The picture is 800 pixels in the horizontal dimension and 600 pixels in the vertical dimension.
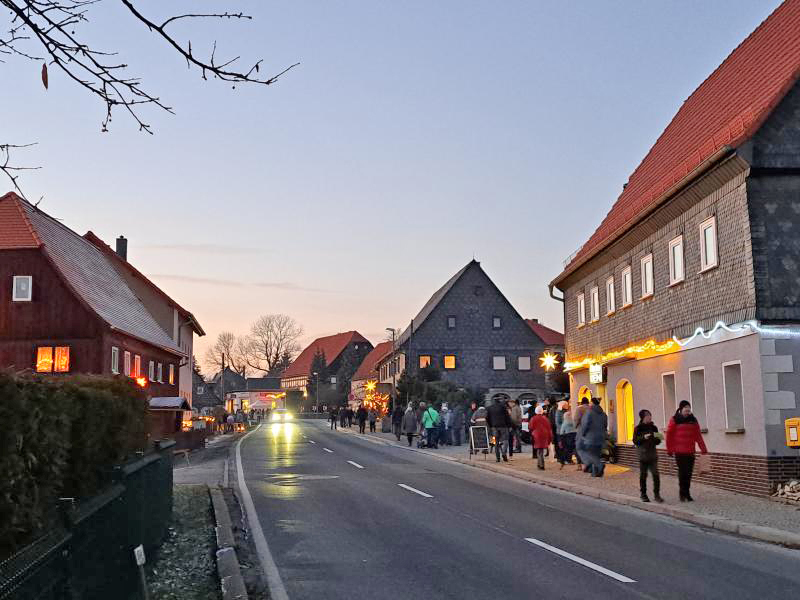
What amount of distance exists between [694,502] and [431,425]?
20.2 metres

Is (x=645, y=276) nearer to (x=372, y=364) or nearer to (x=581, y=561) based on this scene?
(x=581, y=561)

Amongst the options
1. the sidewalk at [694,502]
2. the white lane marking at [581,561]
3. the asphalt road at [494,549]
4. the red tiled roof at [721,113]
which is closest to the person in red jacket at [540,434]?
the sidewalk at [694,502]

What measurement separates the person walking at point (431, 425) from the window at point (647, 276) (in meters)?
13.6

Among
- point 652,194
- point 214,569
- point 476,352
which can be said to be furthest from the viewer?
point 476,352

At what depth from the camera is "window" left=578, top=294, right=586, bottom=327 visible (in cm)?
3012

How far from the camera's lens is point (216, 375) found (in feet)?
471

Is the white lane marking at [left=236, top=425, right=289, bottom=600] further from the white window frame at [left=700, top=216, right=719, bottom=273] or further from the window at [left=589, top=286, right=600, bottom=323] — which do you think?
the window at [left=589, top=286, right=600, bottom=323]

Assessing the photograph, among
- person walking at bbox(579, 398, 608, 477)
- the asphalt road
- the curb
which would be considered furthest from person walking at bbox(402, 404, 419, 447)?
the curb

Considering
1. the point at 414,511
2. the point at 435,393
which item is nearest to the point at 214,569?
the point at 414,511

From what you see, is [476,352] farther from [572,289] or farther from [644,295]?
[644,295]

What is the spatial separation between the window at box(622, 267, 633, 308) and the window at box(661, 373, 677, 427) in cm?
330

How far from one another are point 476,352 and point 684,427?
54.6m

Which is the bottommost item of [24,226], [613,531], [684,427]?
[613,531]

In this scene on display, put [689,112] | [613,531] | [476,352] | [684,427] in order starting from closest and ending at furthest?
[613,531]
[684,427]
[689,112]
[476,352]
